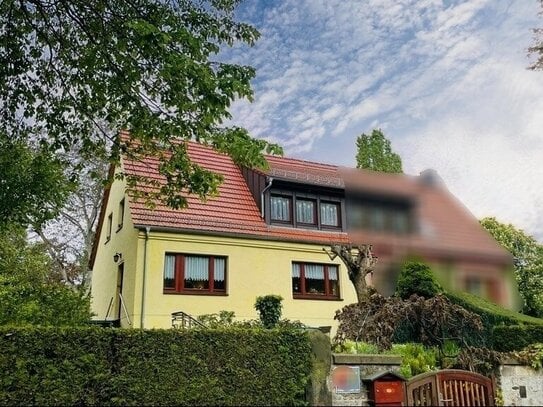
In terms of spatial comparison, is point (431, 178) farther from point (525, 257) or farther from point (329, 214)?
point (525, 257)

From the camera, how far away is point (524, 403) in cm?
1109

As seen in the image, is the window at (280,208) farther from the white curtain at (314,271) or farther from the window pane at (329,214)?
the white curtain at (314,271)

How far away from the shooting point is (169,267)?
1645 centimetres

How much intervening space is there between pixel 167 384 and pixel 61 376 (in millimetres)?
1612

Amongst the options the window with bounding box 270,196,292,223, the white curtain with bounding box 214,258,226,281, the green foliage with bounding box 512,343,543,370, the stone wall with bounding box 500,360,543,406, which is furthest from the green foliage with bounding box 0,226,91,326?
the green foliage with bounding box 512,343,543,370

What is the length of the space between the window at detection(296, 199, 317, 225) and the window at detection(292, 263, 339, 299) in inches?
68.0

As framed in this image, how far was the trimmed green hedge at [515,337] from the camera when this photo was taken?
45.3 feet

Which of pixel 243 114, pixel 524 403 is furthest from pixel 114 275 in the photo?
pixel 524 403

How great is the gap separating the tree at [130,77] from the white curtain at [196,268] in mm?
5078

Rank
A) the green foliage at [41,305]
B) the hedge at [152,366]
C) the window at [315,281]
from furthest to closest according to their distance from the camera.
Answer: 1. the window at [315,281]
2. the green foliage at [41,305]
3. the hedge at [152,366]

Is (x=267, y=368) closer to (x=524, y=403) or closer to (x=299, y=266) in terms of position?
(x=524, y=403)

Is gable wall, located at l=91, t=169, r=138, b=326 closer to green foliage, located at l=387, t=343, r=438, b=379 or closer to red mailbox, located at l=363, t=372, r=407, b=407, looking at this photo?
green foliage, located at l=387, t=343, r=438, b=379

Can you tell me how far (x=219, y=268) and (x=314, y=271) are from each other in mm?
3559

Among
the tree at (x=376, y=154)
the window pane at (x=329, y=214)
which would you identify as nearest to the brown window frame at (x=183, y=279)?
the window pane at (x=329, y=214)
